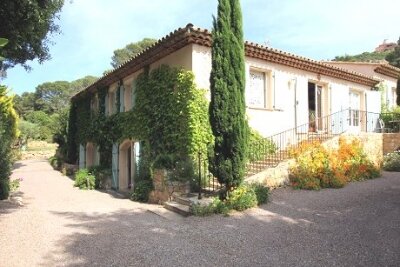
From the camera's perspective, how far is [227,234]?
21.6 feet

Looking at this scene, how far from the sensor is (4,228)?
745 cm

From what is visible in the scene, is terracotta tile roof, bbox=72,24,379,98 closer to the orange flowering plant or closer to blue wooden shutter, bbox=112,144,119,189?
blue wooden shutter, bbox=112,144,119,189

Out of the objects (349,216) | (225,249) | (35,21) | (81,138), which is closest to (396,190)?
(349,216)

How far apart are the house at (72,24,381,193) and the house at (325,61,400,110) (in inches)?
64.5

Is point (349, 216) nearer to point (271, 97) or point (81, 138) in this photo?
point (271, 97)

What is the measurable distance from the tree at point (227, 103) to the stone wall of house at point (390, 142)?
839cm

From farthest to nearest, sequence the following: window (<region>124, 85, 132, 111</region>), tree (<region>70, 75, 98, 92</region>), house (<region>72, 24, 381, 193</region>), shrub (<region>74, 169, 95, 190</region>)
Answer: tree (<region>70, 75, 98, 92</region>), shrub (<region>74, 169, 95, 190</region>), window (<region>124, 85, 132, 111</region>), house (<region>72, 24, 381, 193</region>)

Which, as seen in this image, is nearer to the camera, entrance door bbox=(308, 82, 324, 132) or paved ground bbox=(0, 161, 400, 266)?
paved ground bbox=(0, 161, 400, 266)

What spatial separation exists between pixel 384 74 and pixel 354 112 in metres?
5.76

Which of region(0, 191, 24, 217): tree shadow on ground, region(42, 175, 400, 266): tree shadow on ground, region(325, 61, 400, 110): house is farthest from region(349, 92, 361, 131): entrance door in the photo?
region(0, 191, 24, 217): tree shadow on ground

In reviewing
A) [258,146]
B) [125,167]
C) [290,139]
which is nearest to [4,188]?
[125,167]

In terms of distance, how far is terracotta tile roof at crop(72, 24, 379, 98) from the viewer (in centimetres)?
1037

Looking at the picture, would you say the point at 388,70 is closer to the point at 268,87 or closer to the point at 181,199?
the point at 268,87

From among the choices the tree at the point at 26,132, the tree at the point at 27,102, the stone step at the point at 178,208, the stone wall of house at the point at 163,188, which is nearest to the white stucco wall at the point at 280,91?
the stone wall of house at the point at 163,188
